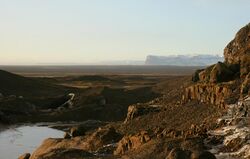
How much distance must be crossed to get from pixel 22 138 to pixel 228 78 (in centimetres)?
1997

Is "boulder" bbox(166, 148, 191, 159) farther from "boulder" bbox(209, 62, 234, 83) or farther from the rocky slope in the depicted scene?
"boulder" bbox(209, 62, 234, 83)

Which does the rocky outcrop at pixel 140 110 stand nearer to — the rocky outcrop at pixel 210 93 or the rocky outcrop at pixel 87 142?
the rocky outcrop at pixel 210 93

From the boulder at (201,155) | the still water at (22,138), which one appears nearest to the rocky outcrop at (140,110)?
the still water at (22,138)

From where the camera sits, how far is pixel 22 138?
43688 millimetres

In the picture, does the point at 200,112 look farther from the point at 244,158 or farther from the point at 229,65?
the point at 244,158

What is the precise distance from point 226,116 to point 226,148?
492 centimetres

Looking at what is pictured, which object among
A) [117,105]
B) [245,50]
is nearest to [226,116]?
[245,50]

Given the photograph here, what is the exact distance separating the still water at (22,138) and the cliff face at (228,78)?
12.8 m

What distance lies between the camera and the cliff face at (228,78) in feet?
98.3

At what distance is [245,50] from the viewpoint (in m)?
34.6

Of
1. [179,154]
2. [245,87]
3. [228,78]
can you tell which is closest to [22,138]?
[228,78]

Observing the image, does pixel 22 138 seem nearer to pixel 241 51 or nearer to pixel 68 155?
pixel 241 51

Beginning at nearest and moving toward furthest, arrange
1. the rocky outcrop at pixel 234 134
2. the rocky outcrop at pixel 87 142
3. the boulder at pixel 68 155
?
1. the rocky outcrop at pixel 234 134
2. the boulder at pixel 68 155
3. the rocky outcrop at pixel 87 142

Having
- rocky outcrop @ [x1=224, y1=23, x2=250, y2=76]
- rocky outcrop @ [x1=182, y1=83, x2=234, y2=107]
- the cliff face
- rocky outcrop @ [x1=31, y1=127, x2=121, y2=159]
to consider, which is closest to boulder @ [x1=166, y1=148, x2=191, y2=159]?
rocky outcrop @ [x1=31, y1=127, x2=121, y2=159]
